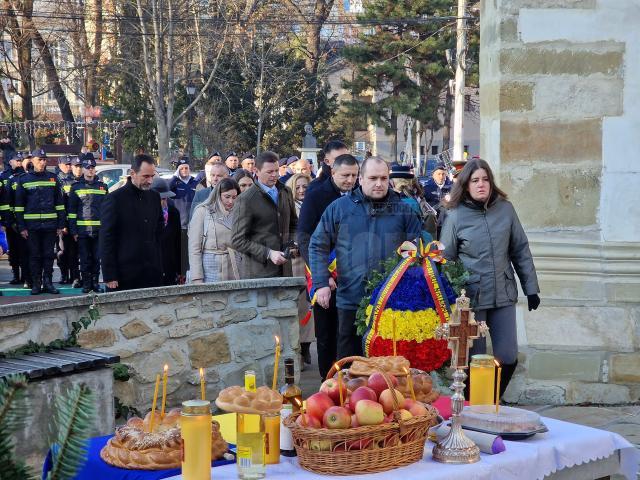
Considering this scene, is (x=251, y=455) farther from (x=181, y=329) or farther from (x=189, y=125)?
(x=189, y=125)

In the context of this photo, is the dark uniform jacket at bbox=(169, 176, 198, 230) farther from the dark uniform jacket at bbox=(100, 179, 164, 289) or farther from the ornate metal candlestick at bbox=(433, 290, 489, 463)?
the ornate metal candlestick at bbox=(433, 290, 489, 463)

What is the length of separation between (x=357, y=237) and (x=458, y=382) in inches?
102

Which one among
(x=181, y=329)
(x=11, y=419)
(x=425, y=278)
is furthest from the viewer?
(x=181, y=329)

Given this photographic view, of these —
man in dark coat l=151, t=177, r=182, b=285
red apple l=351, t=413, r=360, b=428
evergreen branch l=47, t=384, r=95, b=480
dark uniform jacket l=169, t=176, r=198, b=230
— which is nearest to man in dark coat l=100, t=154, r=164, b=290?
man in dark coat l=151, t=177, r=182, b=285

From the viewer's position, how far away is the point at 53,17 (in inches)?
1495

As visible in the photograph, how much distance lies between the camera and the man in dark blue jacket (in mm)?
6059

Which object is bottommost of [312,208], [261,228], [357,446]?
[357,446]

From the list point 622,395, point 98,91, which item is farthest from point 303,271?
point 98,91

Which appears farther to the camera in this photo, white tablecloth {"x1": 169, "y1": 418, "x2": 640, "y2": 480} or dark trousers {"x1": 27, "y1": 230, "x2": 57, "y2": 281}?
dark trousers {"x1": 27, "y1": 230, "x2": 57, "y2": 281}

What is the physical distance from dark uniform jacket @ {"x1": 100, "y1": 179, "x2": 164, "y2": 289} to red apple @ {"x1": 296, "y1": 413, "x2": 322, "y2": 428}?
446 centimetres

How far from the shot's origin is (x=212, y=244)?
839cm

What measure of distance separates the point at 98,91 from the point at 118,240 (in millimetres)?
36900

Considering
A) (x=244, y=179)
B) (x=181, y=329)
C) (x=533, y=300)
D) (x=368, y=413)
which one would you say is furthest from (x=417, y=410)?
(x=244, y=179)

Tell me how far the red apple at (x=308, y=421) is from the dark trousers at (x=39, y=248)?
37.2 ft
